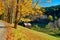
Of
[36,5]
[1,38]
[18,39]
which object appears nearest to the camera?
[1,38]

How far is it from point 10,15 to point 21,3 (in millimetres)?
1394

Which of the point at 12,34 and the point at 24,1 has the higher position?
the point at 24,1

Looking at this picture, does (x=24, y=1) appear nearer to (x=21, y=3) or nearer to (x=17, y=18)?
(x=21, y=3)

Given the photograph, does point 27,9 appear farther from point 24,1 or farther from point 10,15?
point 10,15

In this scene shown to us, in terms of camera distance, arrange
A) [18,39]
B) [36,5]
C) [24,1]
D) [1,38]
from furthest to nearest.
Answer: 1. [36,5]
2. [24,1]
3. [18,39]
4. [1,38]

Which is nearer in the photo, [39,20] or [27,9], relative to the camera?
[27,9]

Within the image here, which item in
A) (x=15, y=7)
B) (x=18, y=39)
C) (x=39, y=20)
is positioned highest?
(x=15, y=7)

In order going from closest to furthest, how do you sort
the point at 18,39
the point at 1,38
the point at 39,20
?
the point at 1,38
the point at 18,39
the point at 39,20

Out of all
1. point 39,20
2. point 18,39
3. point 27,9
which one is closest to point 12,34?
point 18,39

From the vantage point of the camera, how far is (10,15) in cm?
1020

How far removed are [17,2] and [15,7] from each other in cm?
36

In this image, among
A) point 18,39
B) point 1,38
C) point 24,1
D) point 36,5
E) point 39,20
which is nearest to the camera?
point 1,38

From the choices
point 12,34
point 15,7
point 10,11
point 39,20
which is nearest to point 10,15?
point 10,11

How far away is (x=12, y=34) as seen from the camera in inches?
335
